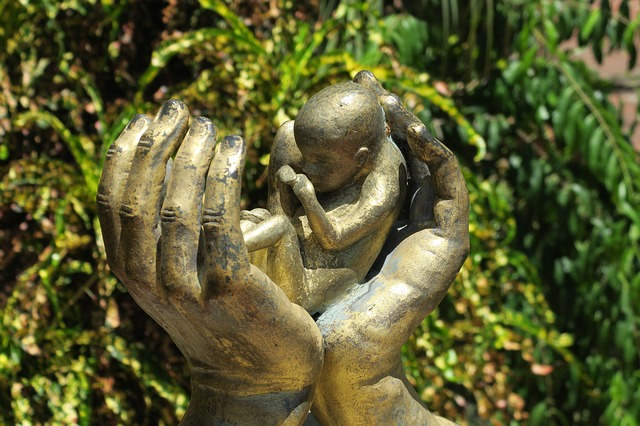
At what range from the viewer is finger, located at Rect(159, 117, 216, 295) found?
810 millimetres

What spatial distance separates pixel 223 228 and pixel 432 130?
3.56ft

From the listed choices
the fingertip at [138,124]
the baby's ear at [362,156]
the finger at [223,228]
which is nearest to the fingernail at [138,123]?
the fingertip at [138,124]

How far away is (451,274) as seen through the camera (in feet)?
3.21

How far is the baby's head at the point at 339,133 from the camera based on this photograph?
918mm

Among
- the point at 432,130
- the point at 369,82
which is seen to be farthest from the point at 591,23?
the point at 369,82

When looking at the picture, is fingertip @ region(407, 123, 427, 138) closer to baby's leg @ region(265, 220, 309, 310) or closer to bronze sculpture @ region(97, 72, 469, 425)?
bronze sculpture @ region(97, 72, 469, 425)

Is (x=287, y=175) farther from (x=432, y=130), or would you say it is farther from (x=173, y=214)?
(x=432, y=130)

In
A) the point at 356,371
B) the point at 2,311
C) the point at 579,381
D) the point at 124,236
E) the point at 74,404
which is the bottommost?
the point at 579,381

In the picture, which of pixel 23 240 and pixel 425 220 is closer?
pixel 425 220

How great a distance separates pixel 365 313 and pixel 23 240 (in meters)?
1.03

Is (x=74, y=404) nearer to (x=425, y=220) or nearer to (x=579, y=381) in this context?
(x=425, y=220)

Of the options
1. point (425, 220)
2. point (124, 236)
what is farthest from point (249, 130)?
point (124, 236)

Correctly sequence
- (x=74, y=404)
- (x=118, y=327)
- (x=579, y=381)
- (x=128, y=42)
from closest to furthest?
(x=74, y=404), (x=118, y=327), (x=128, y=42), (x=579, y=381)

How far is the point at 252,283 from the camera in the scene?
0.81 m
